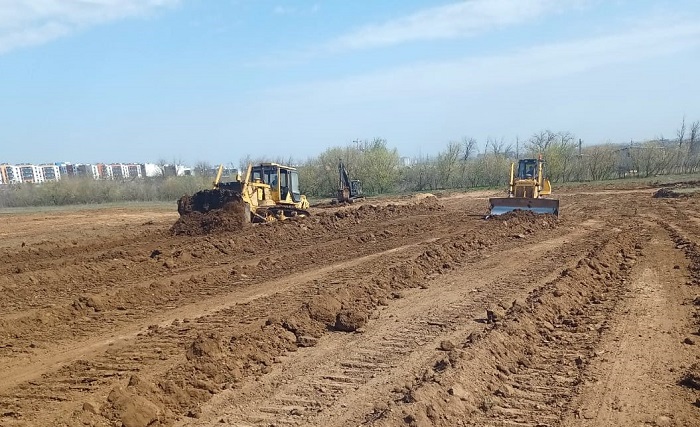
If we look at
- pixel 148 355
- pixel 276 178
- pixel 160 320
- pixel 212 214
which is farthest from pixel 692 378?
pixel 276 178

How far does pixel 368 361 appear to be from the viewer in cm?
602

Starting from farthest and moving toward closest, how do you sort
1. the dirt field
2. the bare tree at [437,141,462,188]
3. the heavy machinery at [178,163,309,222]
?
1. the bare tree at [437,141,462,188]
2. the heavy machinery at [178,163,309,222]
3. the dirt field

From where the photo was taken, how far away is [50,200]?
50438 millimetres

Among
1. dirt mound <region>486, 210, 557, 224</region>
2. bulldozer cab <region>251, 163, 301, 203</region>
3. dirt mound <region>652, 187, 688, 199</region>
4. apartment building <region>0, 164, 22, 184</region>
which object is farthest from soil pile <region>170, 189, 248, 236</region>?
apartment building <region>0, 164, 22, 184</region>

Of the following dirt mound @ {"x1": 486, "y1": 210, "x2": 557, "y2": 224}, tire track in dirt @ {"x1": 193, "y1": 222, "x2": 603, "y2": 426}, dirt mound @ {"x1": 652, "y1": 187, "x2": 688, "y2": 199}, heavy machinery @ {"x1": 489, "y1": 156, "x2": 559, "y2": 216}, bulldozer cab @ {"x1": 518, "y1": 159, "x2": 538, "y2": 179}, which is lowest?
dirt mound @ {"x1": 652, "y1": 187, "x2": 688, "y2": 199}

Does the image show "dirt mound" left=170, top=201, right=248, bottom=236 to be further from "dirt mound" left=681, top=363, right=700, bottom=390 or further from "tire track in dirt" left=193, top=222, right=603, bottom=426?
"dirt mound" left=681, top=363, right=700, bottom=390

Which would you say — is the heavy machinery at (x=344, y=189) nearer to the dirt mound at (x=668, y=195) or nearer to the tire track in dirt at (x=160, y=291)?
the dirt mound at (x=668, y=195)

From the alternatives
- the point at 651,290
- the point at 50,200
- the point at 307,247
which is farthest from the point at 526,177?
the point at 50,200

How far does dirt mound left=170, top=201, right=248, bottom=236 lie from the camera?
18031mm

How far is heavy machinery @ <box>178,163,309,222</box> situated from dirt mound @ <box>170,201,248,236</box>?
17 centimetres

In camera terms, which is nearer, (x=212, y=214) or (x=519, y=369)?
(x=519, y=369)

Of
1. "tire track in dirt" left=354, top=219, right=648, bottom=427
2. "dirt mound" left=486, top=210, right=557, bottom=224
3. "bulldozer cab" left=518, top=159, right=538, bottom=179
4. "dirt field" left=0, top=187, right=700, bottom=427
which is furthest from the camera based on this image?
"bulldozer cab" left=518, top=159, right=538, bottom=179

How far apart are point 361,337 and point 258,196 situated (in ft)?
48.2

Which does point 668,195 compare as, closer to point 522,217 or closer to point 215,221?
point 522,217
